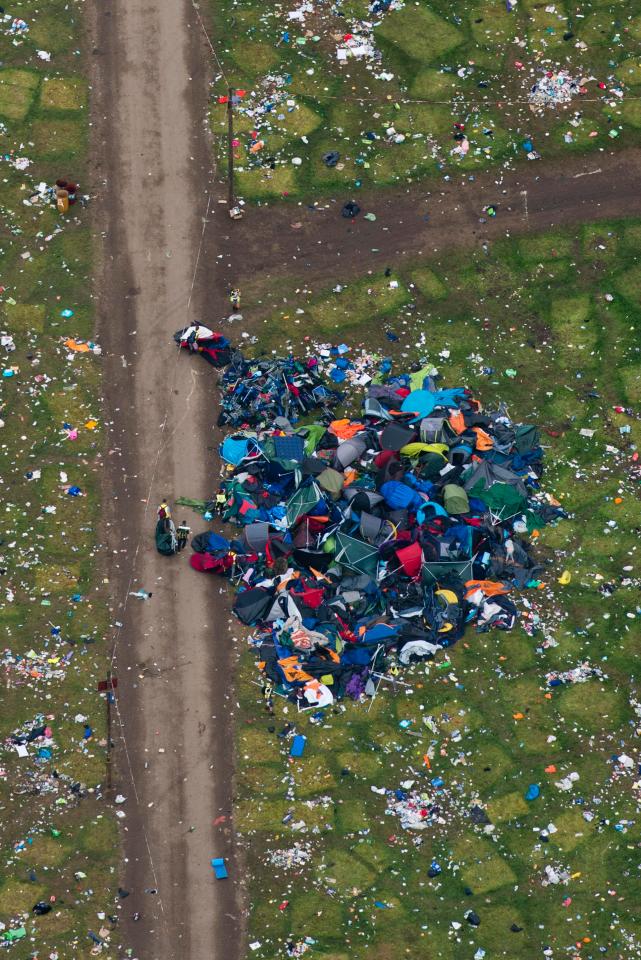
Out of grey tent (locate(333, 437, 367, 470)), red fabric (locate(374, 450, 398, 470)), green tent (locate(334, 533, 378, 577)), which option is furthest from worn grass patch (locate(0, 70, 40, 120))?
green tent (locate(334, 533, 378, 577))

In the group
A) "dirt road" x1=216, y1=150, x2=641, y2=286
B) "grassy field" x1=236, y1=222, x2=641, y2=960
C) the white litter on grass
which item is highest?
the white litter on grass

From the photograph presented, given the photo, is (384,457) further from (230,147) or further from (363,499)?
(230,147)

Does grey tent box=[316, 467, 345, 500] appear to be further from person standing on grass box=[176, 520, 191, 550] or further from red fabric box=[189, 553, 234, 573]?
person standing on grass box=[176, 520, 191, 550]

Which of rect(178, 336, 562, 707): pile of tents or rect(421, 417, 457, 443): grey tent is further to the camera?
rect(421, 417, 457, 443): grey tent

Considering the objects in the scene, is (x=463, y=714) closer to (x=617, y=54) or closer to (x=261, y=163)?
(x=261, y=163)

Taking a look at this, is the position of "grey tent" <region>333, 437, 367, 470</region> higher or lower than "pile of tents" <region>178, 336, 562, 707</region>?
higher

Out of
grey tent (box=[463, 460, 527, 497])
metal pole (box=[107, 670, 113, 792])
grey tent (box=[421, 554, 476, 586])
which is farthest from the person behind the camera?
grey tent (box=[463, 460, 527, 497])
